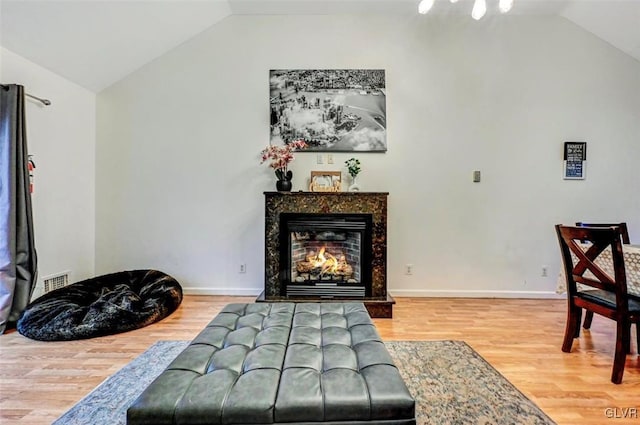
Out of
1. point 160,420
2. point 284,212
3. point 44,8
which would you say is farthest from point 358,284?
point 44,8

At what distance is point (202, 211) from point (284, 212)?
114 cm

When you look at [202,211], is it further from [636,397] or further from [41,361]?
[636,397]

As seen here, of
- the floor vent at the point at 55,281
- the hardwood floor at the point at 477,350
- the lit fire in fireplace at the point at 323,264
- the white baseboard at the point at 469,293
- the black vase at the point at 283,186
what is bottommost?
the hardwood floor at the point at 477,350

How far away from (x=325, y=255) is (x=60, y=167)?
9.78 feet

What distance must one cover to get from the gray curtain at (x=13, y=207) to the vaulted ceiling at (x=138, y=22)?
570 mm

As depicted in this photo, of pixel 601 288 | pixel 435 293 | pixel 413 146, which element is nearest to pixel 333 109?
pixel 413 146

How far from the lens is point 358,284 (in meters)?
3.40

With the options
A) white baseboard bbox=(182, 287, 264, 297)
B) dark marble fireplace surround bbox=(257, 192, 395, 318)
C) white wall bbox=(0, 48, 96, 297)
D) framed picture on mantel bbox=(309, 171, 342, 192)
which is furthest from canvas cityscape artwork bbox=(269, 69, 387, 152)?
white wall bbox=(0, 48, 96, 297)

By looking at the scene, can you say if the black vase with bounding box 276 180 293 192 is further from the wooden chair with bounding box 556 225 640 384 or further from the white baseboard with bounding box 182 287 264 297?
the wooden chair with bounding box 556 225 640 384

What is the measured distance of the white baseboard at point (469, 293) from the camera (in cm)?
384

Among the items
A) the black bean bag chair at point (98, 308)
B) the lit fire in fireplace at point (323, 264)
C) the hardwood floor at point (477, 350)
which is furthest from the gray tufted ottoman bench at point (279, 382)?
the lit fire in fireplace at point (323, 264)

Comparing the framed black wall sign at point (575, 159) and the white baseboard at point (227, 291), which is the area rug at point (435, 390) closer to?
the white baseboard at point (227, 291)

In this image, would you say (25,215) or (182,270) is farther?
(182,270)

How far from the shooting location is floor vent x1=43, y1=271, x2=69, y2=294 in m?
3.36
